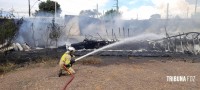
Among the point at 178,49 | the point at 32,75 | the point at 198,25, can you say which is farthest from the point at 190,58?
the point at 198,25

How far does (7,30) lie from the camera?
54.4 ft

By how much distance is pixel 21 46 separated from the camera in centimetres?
2453

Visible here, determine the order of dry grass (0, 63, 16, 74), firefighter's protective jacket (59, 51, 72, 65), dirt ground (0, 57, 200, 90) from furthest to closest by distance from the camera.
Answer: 1. dry grass (0, 63, 16, 74)
2. firefighter's protective jacket (59, 51, 72, 65)
3. dirt ground (0, 57, 200, 90)

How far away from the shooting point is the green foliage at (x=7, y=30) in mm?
16438

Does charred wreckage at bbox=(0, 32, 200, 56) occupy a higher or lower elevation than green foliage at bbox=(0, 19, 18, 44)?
lower

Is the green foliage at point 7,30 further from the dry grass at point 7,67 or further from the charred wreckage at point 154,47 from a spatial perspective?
the charred wreckage at point 154,47

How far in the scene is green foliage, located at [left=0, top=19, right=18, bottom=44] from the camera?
16438 millimetres

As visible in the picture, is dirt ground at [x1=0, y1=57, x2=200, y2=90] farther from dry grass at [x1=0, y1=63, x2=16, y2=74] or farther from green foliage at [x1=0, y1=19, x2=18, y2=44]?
green foliage at [x1=0, y1=19, x2=18, y2=44]

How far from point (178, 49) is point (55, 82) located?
43.0 feet

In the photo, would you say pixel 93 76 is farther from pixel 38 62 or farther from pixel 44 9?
pixel 44 9

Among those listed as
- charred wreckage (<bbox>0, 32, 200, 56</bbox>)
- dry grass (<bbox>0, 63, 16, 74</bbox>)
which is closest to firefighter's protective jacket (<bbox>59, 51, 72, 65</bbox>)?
dry grass (<bbox>0, 63, 16, 74</bbox>)

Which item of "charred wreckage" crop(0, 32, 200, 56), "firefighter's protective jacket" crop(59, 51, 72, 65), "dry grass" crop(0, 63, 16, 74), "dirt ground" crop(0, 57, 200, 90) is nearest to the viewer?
"dirt ground" crop(0, 57, 200, 90)

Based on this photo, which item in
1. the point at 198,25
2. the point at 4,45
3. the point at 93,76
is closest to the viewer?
the point at 93,76

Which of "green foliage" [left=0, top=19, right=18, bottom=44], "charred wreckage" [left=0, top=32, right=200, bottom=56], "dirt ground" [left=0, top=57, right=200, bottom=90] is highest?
"green foliage" [left=0, top=19, right=18, bottom=44]
